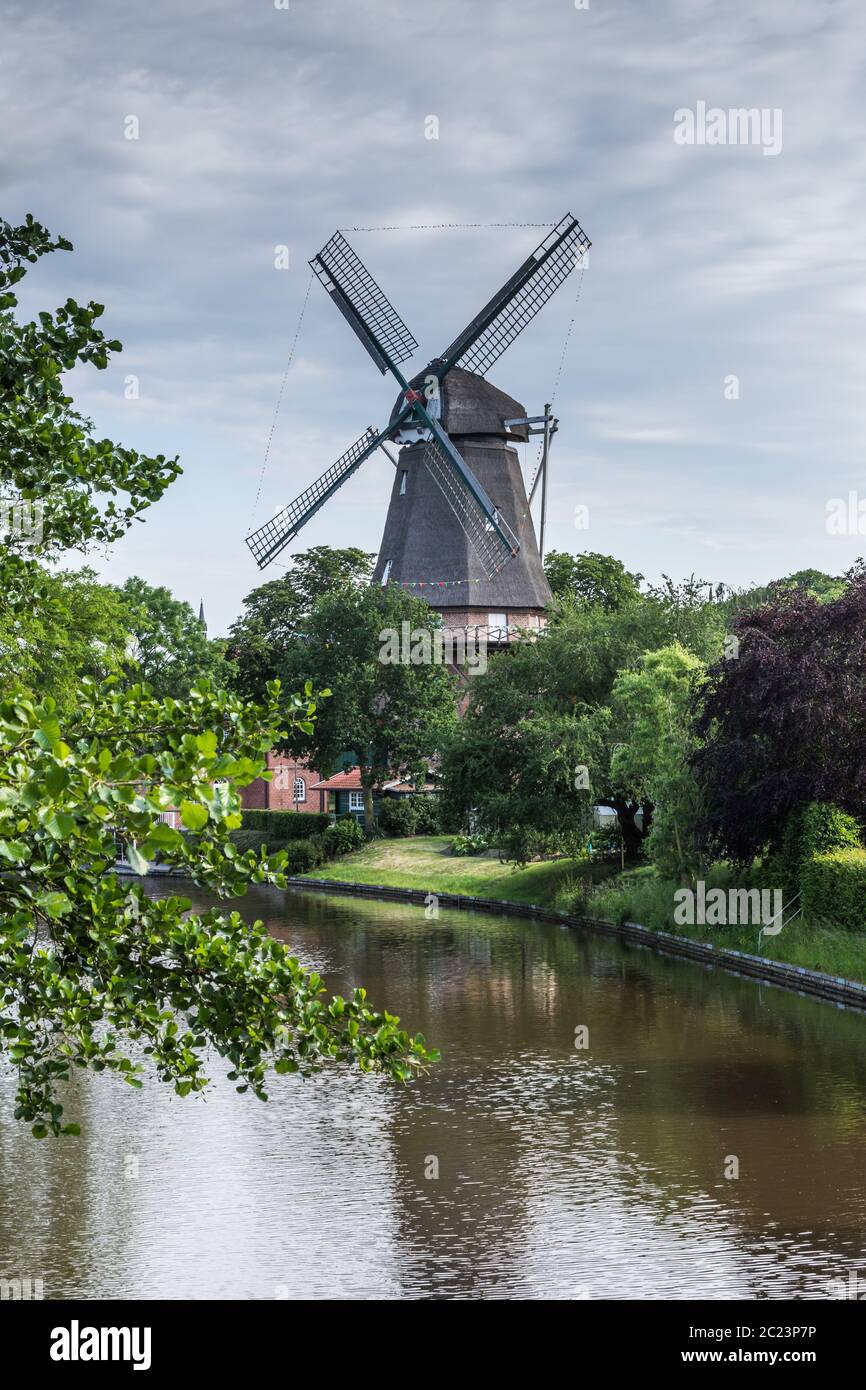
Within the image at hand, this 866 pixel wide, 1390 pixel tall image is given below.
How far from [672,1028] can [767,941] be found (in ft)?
21.1

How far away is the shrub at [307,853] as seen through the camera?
5675 centimetres

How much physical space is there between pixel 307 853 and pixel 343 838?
1.67 meters

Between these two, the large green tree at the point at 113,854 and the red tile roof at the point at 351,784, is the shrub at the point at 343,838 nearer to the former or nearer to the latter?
the red tile roof at the point at 351,784

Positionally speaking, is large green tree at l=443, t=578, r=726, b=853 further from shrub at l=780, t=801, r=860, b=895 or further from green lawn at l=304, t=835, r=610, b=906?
shrub at l=780, t=801, r=860, b=895

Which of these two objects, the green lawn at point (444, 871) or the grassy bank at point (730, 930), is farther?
the green lawn at point (444, 871)

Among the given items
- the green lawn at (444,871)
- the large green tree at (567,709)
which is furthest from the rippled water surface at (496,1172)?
the green lawn at (444,871)

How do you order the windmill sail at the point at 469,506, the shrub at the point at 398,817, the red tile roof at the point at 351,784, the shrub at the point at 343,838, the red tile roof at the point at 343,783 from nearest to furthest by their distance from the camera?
1. the shrub at the point at 343,838
2. the windmill sail at the point at 469,506
3. the shrub at the point at 398,817
4. the red tile roof at the point at 351,784
5. the red tile roof at the point at 343,783

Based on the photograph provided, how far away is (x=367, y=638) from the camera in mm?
57781

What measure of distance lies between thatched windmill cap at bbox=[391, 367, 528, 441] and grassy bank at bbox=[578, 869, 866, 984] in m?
25.2

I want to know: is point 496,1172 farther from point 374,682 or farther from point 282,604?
point 282,604

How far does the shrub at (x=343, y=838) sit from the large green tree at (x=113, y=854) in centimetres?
4994

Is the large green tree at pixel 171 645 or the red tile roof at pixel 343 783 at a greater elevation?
the large green tree at pixel 171 645
